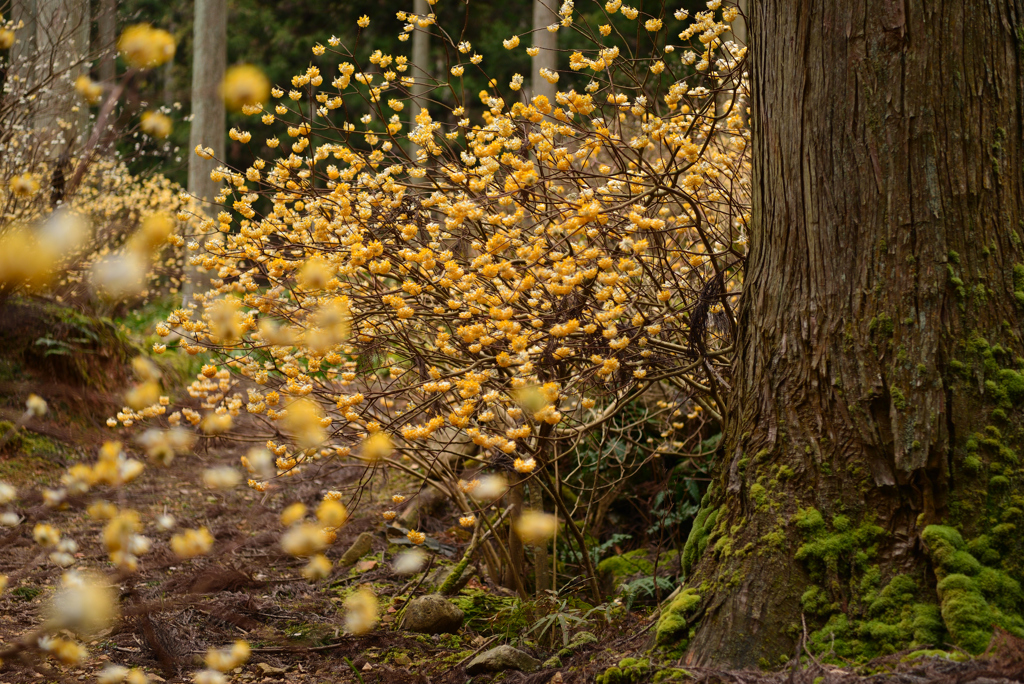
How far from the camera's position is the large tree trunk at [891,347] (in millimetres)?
2139

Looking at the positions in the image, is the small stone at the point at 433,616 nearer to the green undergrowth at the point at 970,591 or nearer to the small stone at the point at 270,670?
the small stone at the point at 270,670

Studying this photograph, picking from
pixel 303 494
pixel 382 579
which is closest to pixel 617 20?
pixel 303 494

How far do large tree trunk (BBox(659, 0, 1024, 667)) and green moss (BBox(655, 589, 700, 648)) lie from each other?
0.11 feet

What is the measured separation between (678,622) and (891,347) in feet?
3.47

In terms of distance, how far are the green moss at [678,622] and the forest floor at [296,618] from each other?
2.6 inches

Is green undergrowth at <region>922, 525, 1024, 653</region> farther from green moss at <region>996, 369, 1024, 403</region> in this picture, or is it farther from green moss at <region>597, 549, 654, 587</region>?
green moss at <region>597, 549, 654, 587</region>

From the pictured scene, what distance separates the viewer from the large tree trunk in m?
2.14

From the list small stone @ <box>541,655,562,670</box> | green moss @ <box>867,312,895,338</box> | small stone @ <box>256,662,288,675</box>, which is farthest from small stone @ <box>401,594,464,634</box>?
green moss @ <box>867,312,895,338</box>

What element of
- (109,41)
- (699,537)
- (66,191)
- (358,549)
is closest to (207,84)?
(109,41)

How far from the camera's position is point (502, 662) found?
2.69 metres

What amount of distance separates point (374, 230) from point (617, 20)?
1208cm

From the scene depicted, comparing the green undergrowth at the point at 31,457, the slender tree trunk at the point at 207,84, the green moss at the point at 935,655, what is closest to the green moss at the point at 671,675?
the green moss at the point at 935,655

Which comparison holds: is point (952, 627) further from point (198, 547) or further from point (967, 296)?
point (198, 547)

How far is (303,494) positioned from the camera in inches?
209
